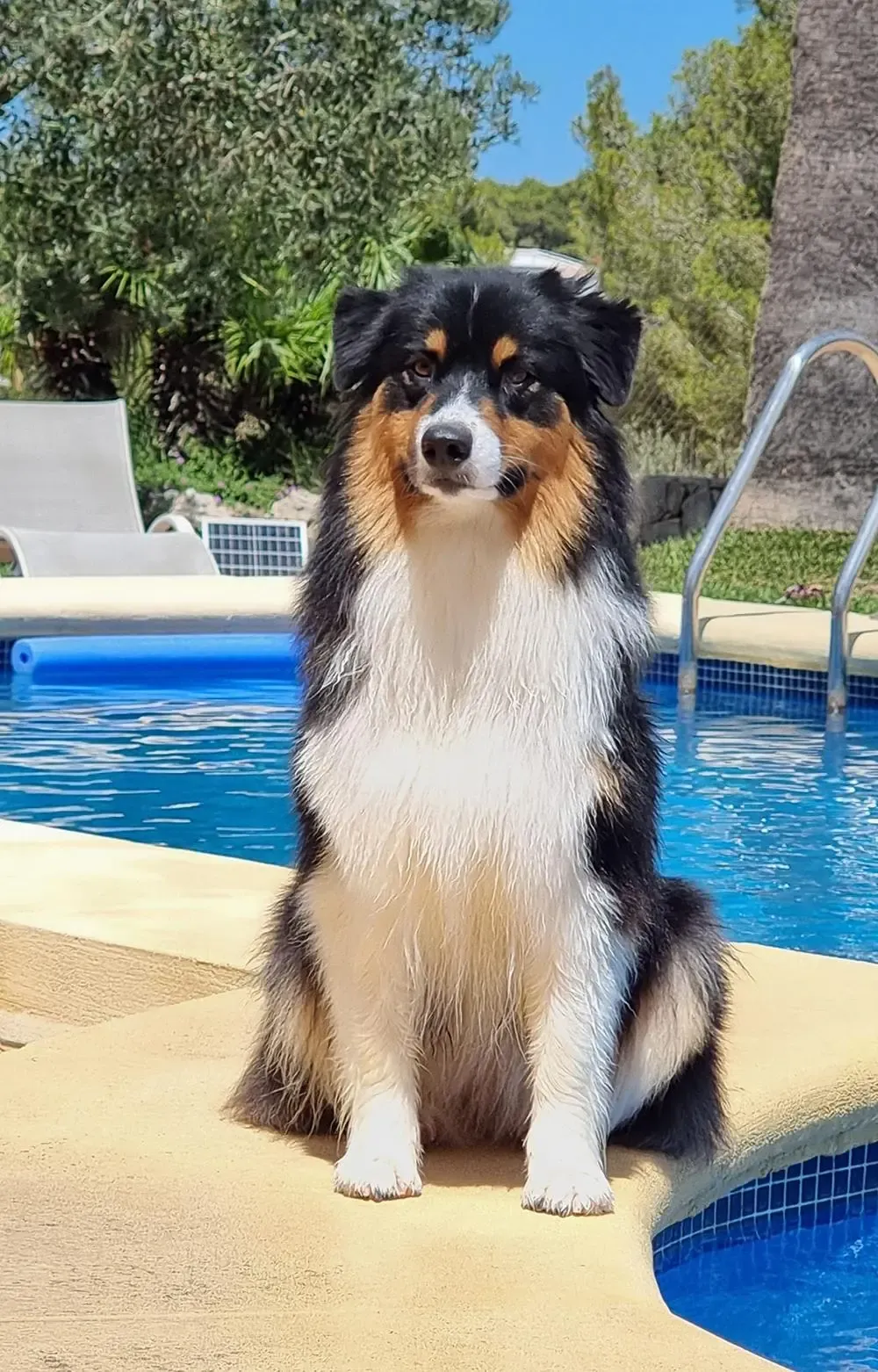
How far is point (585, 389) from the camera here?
2.49 m

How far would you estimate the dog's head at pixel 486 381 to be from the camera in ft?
7.82

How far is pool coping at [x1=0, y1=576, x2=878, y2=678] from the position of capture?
Result: 30.6 ft

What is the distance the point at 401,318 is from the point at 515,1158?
133cm

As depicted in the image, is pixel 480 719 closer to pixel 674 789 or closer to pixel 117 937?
pixel 117 937

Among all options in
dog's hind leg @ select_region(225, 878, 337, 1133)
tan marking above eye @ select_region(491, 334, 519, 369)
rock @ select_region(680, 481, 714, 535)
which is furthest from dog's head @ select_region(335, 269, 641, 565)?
rock @ select_region(680, 481, 714, 535)

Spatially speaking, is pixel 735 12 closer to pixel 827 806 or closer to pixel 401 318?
pixel 827 806

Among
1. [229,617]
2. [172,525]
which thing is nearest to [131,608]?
[229,617]

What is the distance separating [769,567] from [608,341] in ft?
38.7

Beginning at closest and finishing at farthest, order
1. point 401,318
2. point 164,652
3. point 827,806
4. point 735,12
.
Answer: point 401,318
point 827,806
point 164,652
point 735,12

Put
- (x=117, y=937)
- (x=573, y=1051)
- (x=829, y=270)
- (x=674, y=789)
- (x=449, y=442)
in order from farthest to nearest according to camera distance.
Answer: (x=829, y=270), (x=674, y=789), (x=117, y=937), (x=573, y=1051), (x=449, y=442)

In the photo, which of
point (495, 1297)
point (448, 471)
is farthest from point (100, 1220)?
point (448, 471)

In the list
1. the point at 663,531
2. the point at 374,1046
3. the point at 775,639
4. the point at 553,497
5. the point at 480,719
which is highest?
the point at 553,497

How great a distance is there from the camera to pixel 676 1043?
109 inches

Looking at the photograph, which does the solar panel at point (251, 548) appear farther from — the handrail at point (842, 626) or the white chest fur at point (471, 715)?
the white chest fur at point (471, 715)
